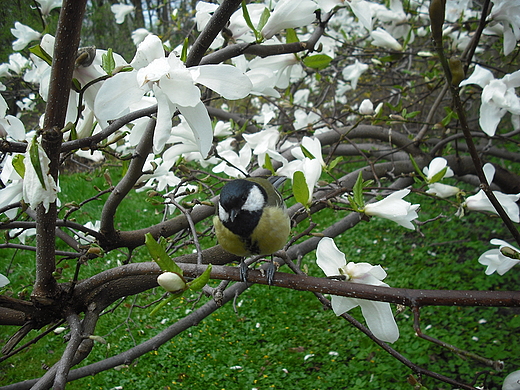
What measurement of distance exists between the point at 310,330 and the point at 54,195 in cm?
338

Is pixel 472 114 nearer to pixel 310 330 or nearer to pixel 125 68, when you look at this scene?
pixel 310 330

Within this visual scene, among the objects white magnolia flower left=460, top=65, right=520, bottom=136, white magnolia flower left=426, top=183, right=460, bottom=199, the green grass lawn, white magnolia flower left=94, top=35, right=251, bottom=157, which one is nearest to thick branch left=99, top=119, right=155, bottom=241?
white magnolia flower left=94, top=35, right=251, bottom=157

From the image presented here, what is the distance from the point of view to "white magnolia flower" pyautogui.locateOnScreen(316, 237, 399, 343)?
3.28 feet

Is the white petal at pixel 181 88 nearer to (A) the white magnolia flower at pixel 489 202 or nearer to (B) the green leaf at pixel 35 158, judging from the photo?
(B) the green leaf at pixel 35 158

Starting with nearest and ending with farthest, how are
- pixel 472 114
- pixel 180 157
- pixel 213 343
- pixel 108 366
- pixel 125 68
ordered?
pixel 125 68
pixel 108 366
pixel 180 157
pixel 213 343
pixel 472 114

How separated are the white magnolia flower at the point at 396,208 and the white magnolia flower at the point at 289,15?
0.57m

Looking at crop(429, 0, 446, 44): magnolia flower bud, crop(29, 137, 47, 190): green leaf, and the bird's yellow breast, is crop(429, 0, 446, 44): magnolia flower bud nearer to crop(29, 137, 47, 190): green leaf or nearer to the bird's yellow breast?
the bird's yellow breast

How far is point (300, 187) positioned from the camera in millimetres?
1149

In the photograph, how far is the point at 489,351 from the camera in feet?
10.2

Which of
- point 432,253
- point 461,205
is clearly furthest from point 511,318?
point 461,205

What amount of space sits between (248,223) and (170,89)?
653 millimetres

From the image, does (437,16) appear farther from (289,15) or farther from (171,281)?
(171,281)

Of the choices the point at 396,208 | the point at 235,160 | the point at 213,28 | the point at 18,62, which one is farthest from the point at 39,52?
the point at 18,62

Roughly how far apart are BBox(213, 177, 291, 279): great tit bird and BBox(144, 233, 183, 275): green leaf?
1.65 feet
